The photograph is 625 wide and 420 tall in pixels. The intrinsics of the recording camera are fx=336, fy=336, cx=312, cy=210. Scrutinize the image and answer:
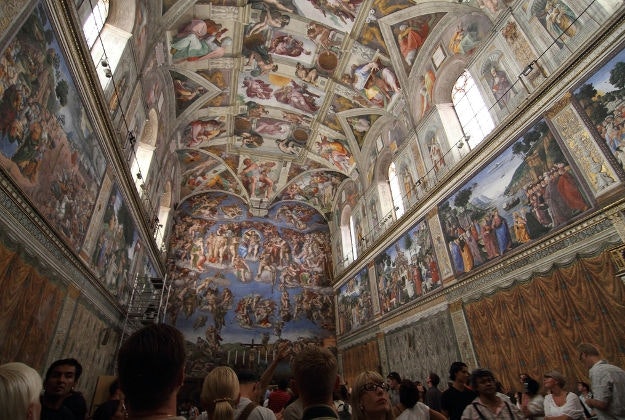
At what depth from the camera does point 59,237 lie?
6.57 m

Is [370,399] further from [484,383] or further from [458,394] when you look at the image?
[458,394]

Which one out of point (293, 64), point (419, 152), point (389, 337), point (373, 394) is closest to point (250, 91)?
point (293, 64)

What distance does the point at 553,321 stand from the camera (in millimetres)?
6711

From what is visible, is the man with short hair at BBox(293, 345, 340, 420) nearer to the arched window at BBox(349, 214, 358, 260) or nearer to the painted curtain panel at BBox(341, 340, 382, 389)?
the painted curtain panel at BBox(341, 340, 382, 389)

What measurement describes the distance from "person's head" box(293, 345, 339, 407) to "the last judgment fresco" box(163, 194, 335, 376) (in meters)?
17.8

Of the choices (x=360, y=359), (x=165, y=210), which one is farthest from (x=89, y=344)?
(x=360, y=359)

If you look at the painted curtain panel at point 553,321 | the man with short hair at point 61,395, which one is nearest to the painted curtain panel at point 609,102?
the painted curtain panel at point 553,321

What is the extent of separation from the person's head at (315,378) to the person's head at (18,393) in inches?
48.5

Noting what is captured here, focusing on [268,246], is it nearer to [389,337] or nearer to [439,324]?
[389,337]

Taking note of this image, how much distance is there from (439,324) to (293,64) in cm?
1190

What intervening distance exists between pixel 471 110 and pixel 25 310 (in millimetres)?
11997

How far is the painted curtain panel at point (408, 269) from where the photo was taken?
37.2 ft

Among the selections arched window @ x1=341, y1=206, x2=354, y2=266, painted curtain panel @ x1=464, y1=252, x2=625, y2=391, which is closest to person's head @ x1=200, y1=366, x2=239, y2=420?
painted curtain panel @ x1=464, y1=252, x2=625, y2=391

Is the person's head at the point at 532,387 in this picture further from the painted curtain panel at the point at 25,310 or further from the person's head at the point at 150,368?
the painted curtain panel at the point at 25,310
